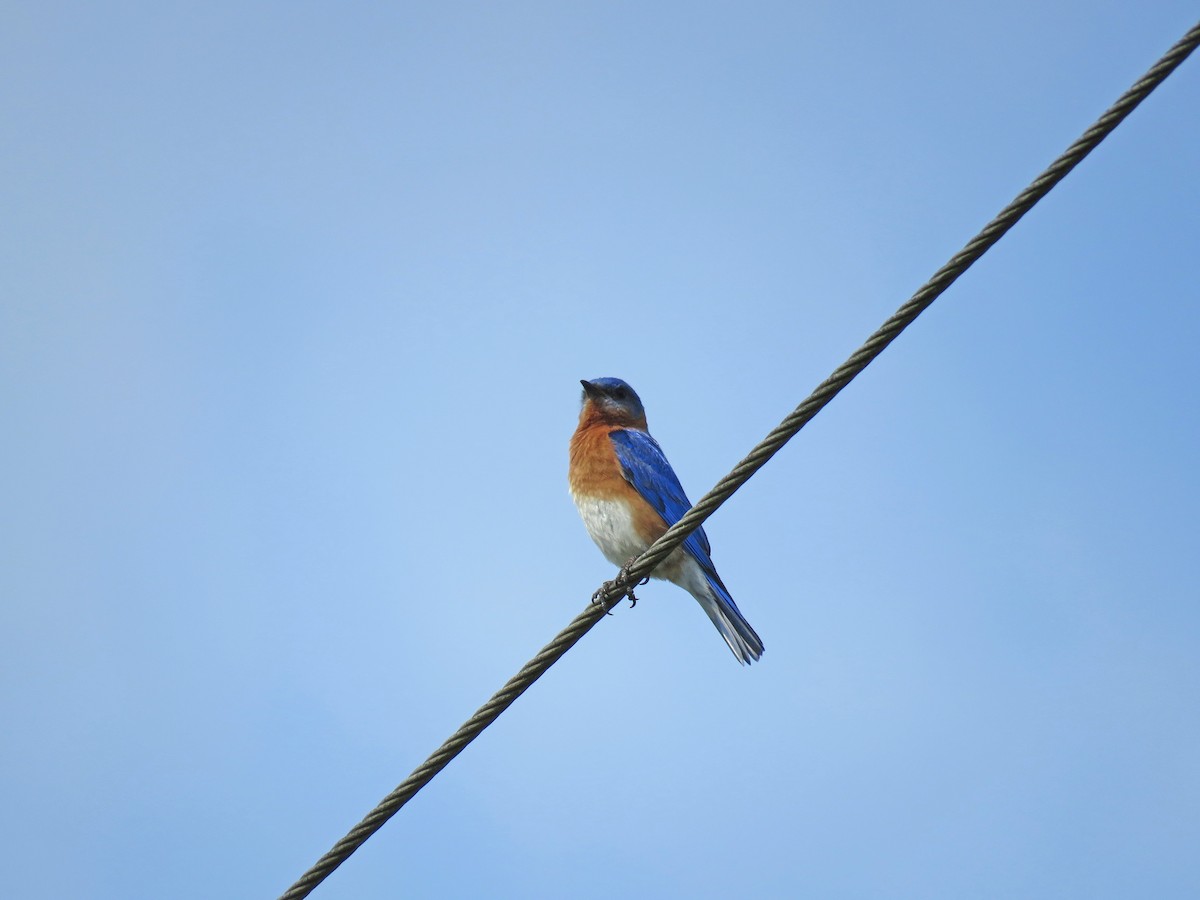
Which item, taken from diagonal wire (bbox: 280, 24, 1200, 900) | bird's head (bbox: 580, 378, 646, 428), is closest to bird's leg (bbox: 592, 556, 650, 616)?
diagonal wire (bbox: 280, 24, 1200, 900)

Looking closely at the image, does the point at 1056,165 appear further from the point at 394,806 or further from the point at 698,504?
the point at 394,806

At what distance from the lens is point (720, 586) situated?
7676 mm

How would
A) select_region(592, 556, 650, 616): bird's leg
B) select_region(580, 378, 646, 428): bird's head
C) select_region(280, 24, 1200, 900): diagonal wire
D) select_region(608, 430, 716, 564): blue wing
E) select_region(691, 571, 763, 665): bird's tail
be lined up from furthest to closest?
1. select_region(580, 378, 646, 428): bird's head
2. select_region(608, 430, 716, 564): blue wing
3. select_region(691, 571, 763, 665): bird's tail
4. select_region(592, 556, 650, 616): bird's leg
5. select_region(280, 24, 1200, 900): diagonal wire

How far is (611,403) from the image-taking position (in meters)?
9.15

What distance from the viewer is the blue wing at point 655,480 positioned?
7.71m

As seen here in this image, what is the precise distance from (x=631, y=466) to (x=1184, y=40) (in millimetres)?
4905

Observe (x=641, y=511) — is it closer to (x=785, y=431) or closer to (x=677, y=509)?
(x=677, y=509)

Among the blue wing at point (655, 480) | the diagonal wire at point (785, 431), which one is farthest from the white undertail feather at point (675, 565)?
the diagonal wire at point (785, 431)

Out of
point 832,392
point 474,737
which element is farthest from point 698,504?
point 474,737

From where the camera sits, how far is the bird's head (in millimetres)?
8969

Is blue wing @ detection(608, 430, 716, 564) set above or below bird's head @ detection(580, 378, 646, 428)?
below

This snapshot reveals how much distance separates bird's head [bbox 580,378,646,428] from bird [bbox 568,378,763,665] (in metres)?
0.37

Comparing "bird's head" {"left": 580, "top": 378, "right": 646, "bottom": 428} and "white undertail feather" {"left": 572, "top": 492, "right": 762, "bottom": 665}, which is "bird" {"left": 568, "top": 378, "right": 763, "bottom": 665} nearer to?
"white undertail feather" {"left": 572, "top": 492, "right": 762, "bottom": 665}

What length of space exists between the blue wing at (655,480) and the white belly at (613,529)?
20 centimetres
